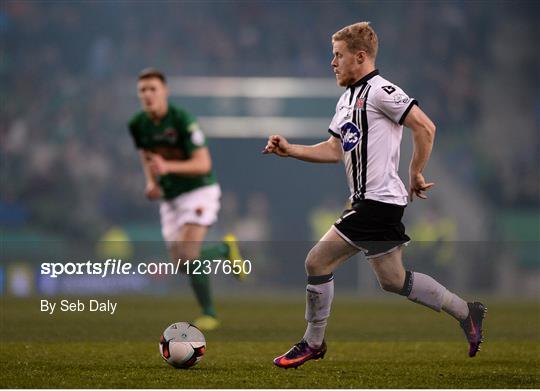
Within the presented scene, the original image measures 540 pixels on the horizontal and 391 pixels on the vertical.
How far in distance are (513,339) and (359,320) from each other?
2.24 meters

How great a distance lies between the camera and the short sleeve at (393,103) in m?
5.07

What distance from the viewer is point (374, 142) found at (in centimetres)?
518

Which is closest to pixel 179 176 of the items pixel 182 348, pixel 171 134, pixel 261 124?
pixel 171 134

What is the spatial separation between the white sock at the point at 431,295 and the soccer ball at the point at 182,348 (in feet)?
3.66

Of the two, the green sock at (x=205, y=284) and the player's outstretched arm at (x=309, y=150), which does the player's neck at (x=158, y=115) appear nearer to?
the green sock at (x=205, y=284)

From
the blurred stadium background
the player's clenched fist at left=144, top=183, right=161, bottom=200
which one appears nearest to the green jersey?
the player's clenched fist at left=144, top=183, right=161, bottom=200

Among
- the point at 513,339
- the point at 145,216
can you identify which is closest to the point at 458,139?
the point at 145,216

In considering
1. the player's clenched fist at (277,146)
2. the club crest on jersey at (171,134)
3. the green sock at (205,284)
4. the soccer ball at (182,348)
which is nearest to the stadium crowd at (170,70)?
the green sock at (205,284)

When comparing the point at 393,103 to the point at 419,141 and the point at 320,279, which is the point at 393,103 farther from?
the point at 320,279

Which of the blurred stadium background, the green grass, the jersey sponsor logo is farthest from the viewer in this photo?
the blurred stadium background

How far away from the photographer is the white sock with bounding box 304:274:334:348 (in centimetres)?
534

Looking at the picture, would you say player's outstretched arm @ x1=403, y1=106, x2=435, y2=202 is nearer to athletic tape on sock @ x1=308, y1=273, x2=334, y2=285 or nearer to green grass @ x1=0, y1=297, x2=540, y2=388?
athletic tape on sock @ x1=308, y1=273, x2=334, y2=285

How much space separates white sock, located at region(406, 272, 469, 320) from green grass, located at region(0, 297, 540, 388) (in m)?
0.34

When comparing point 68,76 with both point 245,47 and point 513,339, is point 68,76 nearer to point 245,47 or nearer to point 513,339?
point 245,47
